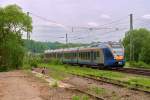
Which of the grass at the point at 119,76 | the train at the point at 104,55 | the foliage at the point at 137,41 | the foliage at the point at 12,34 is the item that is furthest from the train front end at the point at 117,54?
the foliage at the point at 137,41

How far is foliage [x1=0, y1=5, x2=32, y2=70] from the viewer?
176 feet

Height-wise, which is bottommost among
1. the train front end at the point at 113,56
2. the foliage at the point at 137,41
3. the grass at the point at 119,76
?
the grass at the point at 119,76

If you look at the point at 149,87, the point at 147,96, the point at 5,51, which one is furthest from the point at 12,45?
the point at 147,96

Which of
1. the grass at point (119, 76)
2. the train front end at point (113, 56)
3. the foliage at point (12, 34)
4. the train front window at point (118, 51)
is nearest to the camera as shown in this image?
the grass at point (119, 76)

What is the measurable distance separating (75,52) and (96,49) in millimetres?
11950

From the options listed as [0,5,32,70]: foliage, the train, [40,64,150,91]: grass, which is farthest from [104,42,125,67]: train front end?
[0,5,32,70]: foliage

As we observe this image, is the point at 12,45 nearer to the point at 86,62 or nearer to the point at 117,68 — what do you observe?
the point at 86,62

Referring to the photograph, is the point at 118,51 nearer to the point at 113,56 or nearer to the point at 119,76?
the point at 113,56

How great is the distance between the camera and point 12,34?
55.2 metres

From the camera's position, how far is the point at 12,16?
183ft

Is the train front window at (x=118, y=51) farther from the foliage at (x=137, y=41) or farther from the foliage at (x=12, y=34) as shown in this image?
the foliage at (x=137, y=41)

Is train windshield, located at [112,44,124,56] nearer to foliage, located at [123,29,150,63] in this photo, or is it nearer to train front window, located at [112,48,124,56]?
train front window, located at [112,48,124,56]

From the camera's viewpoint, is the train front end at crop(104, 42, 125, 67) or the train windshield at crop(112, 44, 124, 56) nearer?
the train front end at crop(104, 42, 125, 67)

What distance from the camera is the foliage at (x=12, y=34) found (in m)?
53.7
